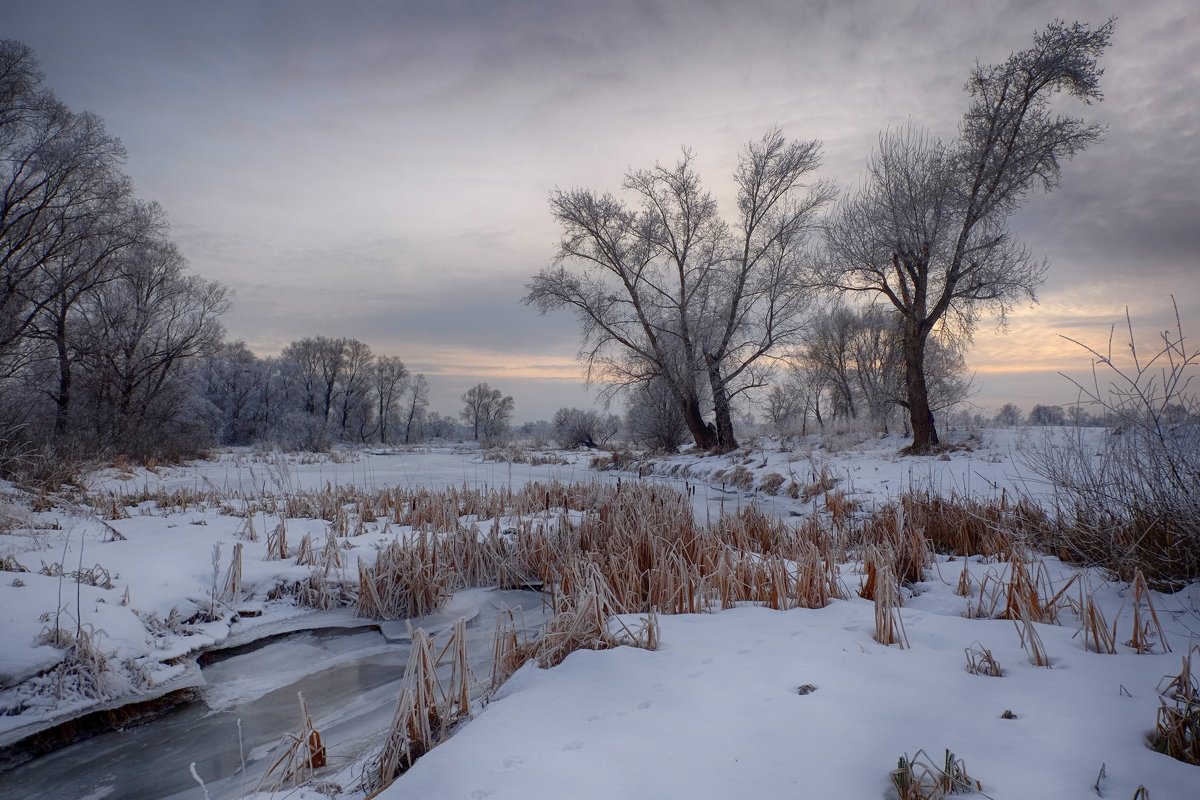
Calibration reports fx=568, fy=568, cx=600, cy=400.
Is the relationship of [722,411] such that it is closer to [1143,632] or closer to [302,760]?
[1143,632]

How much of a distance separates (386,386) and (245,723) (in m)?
61.5

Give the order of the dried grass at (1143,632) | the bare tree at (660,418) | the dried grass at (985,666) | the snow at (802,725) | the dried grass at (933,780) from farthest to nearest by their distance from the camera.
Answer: the bare tree at (660,418), the dried grass at (1143,632), the dried grass at (985,666), the snow at (802,725), the dried grass at (933,780)

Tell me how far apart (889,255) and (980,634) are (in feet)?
42.4

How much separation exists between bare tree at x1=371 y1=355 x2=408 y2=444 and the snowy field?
56.6 m

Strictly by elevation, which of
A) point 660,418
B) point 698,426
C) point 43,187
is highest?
point 43,187

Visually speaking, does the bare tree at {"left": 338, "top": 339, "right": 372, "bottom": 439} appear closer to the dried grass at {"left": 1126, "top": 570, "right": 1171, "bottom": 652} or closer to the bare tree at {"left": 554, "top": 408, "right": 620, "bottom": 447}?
the bare tree at {"left": 554, "top": 408, "right": 620, "bottom": 447}

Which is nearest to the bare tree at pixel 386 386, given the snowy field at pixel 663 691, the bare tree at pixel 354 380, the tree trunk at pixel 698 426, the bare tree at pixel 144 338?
the bare tree at pixel 354 380

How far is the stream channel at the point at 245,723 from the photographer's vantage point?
3.05 m

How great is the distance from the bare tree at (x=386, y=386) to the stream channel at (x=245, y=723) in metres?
57.5

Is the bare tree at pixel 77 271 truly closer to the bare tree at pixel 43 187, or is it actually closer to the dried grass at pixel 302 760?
the bare tree at pixel 43 187

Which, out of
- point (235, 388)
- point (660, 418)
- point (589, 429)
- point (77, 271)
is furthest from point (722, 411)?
point (235, 388)

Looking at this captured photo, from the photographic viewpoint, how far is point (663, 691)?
8.55ft

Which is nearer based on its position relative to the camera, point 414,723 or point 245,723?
point 414,723

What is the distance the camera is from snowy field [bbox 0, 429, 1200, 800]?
1958 mm
